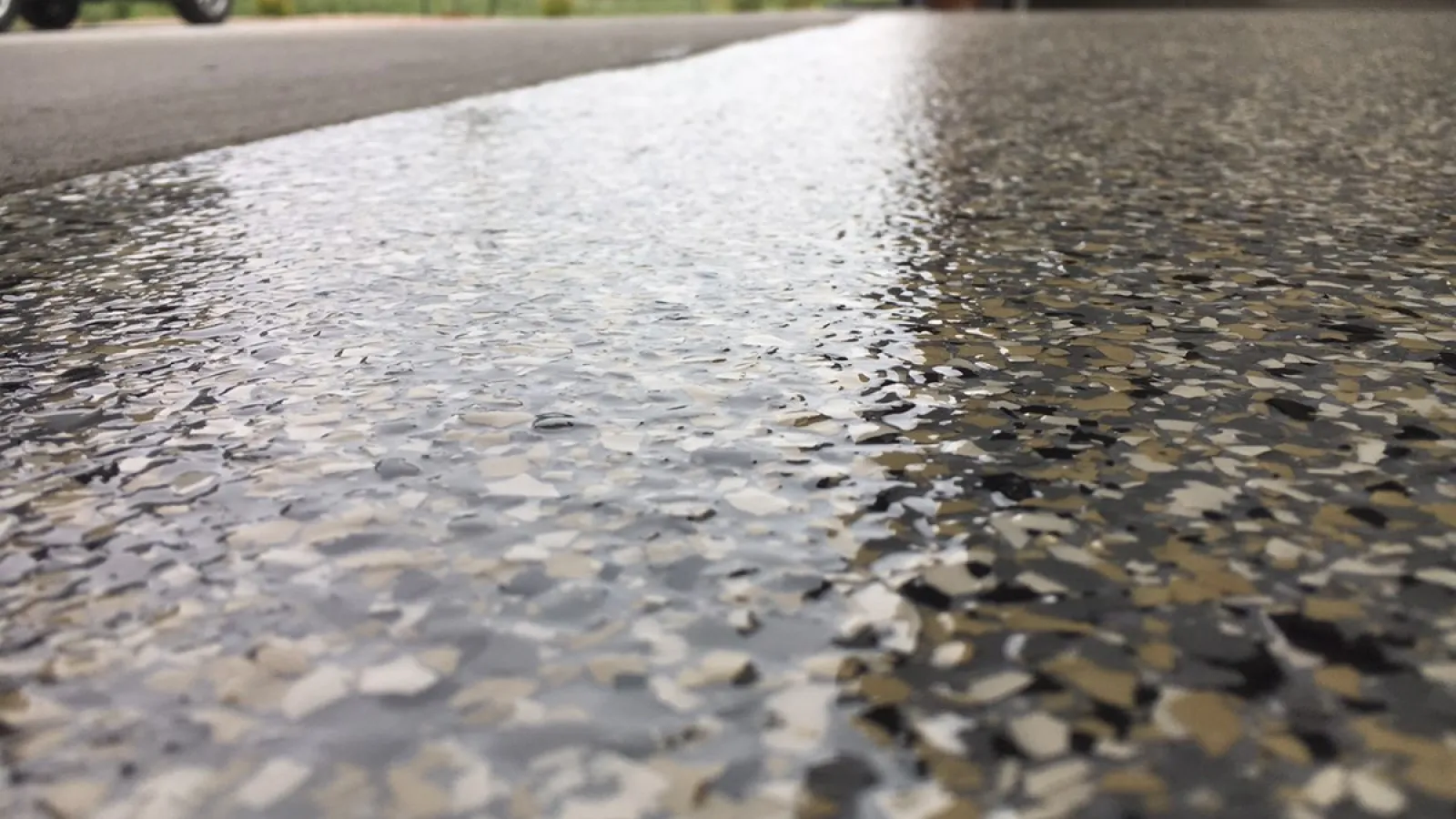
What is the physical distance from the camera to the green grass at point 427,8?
44.0 ft

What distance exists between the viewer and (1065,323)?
119cm

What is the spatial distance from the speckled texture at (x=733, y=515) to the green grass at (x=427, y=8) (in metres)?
13.1

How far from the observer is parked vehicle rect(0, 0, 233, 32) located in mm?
10462

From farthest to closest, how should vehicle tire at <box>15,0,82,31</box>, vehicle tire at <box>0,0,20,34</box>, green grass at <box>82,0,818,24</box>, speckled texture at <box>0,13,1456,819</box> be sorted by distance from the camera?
green grass at <box>82,0,818,24</box>
vehicle tire at <box>15,0,82,31</box>
vehicle tire at <box>0,0,20,34</box>
speckled texture at <box>0,13,1456,819</box>

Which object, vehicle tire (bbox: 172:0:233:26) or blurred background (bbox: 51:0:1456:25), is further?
blurred background (bbox: 51:0:1456:25)

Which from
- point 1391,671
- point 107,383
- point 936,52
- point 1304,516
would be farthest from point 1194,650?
point 936,52

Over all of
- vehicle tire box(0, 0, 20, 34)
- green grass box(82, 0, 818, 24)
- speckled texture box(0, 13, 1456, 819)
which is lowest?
speckled texture box(0, 13, 1456, 819)

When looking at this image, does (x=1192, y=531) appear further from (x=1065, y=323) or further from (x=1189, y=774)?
(x=1065, y=323)

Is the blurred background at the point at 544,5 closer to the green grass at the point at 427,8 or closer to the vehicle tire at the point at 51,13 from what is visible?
the green grass at the point at 427,8

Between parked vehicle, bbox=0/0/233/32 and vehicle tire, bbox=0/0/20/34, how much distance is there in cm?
103

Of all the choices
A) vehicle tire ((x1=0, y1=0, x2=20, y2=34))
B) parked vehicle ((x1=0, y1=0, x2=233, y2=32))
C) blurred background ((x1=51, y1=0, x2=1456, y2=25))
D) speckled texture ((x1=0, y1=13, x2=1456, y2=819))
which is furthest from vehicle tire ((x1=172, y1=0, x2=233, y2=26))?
speckled texture ((x1=0, y1=13, x2=1456, y2=819))

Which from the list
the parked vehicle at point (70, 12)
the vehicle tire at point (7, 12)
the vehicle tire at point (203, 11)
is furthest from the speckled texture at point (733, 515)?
the vehicle tire at point (203, 11)

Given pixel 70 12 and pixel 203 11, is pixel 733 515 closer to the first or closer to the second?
pixel 70 12

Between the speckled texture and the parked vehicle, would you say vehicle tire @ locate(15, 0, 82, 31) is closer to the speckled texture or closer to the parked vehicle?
the parked vehicle
